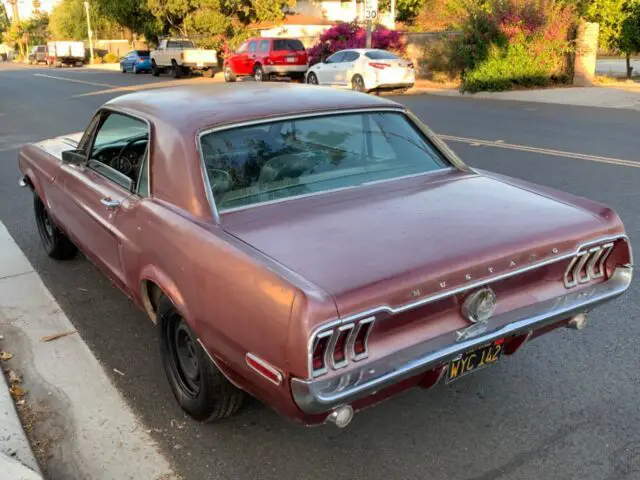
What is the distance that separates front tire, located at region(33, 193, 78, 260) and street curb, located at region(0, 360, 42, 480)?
2.39 meters

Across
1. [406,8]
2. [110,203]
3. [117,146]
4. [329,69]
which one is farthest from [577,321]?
[406,8]

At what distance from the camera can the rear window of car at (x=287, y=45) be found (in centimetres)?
2650

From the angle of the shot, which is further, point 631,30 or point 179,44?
point 179,44

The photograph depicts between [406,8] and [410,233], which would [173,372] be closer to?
[410,233]

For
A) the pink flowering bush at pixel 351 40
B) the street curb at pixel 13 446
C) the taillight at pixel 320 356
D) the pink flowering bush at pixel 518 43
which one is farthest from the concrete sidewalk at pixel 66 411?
the pink flowering bush at pixel 351 40

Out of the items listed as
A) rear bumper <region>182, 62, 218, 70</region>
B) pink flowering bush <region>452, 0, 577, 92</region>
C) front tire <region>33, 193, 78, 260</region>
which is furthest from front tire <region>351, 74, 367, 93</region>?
front tire <region>33, 193, 78, 260</region>

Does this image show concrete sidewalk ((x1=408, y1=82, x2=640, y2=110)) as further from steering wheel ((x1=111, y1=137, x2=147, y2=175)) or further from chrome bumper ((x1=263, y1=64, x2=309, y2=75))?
steering wheel ((x1=111, y1=137, x2=147, y2=175))

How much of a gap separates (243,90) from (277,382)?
2273mm

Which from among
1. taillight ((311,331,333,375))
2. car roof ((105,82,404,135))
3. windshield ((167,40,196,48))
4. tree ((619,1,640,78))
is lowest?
taillight ((311,331,333,375))

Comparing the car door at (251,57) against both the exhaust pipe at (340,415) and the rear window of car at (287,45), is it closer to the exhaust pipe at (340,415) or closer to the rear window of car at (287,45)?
the rear window of car at (287,45)

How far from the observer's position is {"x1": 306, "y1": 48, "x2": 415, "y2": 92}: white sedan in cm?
2000

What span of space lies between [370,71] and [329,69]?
6.75ft

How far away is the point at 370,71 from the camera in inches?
784

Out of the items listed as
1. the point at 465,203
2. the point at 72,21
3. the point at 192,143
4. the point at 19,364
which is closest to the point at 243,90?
the point at 192,143
